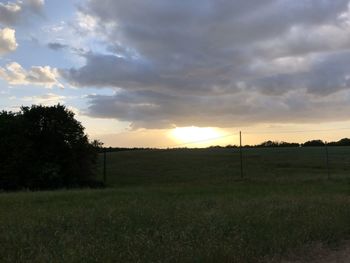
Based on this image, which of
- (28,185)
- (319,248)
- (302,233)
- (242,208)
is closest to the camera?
(319,248)

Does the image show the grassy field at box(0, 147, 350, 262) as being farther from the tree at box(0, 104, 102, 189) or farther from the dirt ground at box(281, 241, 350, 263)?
the tree at box(0, 104, 102, 189)

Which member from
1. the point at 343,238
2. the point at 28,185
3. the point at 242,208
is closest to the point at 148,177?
the point at 28,185

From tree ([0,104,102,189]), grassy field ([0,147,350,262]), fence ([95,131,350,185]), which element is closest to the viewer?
grassy field ([0,147,350,262])

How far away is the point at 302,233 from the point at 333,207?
411cm

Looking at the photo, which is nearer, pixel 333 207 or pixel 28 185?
pixel 333 207

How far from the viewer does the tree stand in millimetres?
30469

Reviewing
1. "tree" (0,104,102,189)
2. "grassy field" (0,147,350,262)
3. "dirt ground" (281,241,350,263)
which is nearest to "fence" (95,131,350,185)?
"tree" (0,104,102,189)

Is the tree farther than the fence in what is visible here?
No

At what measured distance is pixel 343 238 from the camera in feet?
32.8

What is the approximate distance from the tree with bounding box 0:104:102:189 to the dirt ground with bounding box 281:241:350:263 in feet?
77.2

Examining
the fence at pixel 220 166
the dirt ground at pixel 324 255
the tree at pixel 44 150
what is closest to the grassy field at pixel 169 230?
the dirt ground at pixel 324 255

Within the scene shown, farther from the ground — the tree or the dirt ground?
the tree

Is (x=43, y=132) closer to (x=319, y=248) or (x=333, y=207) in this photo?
(x=333, y=207)

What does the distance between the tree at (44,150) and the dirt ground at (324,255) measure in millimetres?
23539
